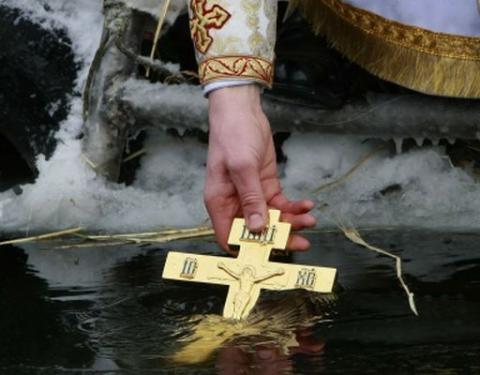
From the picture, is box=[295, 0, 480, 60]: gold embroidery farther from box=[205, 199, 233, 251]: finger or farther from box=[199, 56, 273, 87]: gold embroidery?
box=[205, 199, 233, 251]: finger

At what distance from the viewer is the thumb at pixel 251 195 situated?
1.90 meters

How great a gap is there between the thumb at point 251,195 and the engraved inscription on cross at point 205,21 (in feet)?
0.93

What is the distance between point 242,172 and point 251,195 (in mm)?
36

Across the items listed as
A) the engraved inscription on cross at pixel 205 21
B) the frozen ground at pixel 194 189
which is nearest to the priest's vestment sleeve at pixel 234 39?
the engraved inscription on cross at pixel 205 21

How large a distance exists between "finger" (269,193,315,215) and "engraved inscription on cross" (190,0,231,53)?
28cm

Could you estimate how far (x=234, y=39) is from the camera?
6.88ft

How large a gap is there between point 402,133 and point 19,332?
946 mm

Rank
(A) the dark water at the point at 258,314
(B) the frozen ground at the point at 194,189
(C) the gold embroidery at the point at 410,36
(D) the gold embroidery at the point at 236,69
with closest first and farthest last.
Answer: (A) the dark water at the point at 258,314 < (D) the gold embroidery at the point at 236,69 < (C) the gold embroidery at the point at 410,36 < (B) the frozen ground at the point at 194,189

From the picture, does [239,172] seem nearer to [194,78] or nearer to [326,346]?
[326,346]

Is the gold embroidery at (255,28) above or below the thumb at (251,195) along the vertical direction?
above

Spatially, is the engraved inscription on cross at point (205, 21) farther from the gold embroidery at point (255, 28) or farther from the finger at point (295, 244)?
the finger at point (295, 244)

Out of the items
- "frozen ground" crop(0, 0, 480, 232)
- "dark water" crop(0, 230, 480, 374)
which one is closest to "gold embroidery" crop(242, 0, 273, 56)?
"dark water" crop(0, 230, 480, 374)

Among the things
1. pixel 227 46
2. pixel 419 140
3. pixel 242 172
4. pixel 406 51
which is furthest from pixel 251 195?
pixel 419 140

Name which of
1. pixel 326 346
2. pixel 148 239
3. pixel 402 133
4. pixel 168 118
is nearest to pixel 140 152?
pixel 168 118
